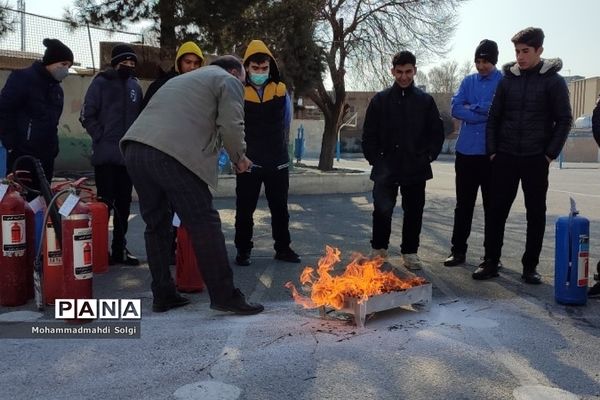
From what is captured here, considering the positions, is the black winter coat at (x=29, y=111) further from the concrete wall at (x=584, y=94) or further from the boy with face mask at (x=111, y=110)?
the concrete wall at (x=584, y=94)

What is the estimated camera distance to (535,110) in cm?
511

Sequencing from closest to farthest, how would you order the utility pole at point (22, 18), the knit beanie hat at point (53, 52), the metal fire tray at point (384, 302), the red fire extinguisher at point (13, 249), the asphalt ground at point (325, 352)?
the asphalt ground at point (325, 352) < the metal fire tray at point (384, 302) < the red fire extinguisher at point (13, 249) < the knit beanie hat at point (53, 52) < the utility pole at point (22, 18)

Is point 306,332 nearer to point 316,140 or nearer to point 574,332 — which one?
point 574,332

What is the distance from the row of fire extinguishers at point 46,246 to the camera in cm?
406

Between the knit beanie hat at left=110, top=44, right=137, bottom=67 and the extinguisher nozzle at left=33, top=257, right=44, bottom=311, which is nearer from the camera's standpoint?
the extinguisher nozzle at left=33, top=257, right=44, bottom=311

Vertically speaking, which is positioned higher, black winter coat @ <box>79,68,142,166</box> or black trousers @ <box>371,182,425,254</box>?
black winter coat @ <box>79,68,142,166</box>

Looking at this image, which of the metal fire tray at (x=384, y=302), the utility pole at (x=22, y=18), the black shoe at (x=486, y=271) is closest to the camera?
the metal fire tray at (x=384, y=302)

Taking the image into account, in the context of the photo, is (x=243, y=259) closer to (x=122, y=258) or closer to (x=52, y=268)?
(x=122, y=258)

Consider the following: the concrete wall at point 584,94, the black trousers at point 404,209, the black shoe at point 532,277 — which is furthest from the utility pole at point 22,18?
the concrete wall at point 584,94

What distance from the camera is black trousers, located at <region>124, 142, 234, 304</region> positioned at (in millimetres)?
3975

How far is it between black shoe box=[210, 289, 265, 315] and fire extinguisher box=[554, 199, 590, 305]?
2.44 m

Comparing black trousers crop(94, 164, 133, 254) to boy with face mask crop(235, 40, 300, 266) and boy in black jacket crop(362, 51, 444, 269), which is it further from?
boy in black jacket crop(362, 51, 444, 269)

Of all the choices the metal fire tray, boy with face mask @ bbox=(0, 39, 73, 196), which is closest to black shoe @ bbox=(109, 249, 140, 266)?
boy with face mask @ bbox=(0, 39, 73, 196)

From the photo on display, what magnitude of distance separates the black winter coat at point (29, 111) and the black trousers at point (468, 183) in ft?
13.2
